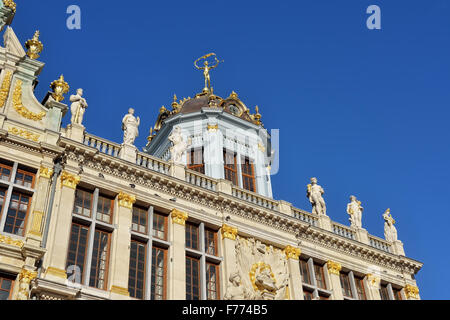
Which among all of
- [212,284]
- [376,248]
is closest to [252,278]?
[212,284]

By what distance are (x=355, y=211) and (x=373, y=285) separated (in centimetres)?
417

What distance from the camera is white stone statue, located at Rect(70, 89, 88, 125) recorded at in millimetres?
24875

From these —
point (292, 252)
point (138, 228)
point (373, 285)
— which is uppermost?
point (292, 252)

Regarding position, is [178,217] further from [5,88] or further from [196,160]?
[5,88]

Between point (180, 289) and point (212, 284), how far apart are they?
76.4 inches

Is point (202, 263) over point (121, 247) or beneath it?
over

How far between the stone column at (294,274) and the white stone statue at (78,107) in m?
10.1

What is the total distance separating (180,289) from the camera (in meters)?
22.7

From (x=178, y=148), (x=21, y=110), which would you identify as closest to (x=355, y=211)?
(x=178, y=148)

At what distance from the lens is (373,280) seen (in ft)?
94.7

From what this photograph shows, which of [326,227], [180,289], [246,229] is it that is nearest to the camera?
[180,289]

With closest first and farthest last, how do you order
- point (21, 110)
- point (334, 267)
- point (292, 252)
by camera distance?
point (21, 110) < point (292, 252) < point (334, 267)

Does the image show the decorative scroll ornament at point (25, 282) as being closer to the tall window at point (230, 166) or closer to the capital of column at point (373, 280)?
the tall window at point (230, 166)
